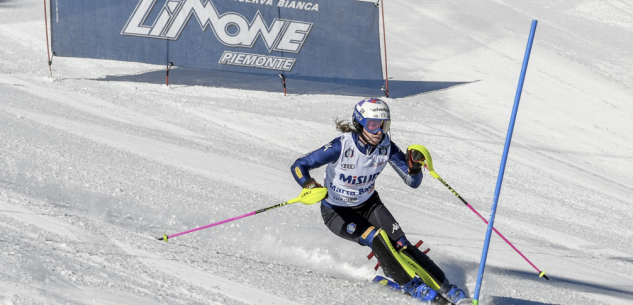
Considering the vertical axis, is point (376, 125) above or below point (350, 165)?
above

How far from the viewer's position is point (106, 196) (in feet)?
19.5

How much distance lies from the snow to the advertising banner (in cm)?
55

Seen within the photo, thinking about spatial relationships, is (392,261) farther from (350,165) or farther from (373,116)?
(373,116)

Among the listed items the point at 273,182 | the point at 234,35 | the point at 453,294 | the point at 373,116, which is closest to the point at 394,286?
the point at 453,294

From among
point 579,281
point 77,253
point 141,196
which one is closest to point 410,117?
point 579,281

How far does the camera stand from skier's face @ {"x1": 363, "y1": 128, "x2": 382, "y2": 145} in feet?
16.1

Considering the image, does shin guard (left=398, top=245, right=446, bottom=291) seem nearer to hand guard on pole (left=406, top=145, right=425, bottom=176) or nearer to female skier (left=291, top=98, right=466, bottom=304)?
female skier (left=291, top=98, right=466, bottom=304)

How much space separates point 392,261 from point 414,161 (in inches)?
35.5

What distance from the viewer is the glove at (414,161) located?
505 centimetres

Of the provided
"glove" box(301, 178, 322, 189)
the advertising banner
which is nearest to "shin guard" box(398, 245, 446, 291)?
"glove" box(301, 178, 322, 189)

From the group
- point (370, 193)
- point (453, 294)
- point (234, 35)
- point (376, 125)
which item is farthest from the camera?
point (234, 35)

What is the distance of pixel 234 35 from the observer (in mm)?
10992

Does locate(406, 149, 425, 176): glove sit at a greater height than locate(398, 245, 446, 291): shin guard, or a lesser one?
greater

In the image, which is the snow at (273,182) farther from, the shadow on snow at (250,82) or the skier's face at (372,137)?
the skier's face at (372,137)
